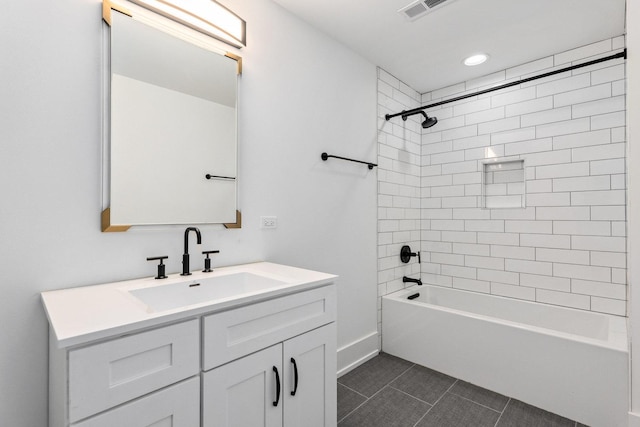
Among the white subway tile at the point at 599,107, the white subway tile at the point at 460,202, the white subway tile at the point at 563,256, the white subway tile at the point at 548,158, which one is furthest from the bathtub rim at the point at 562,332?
the white subway tile at the point at 599,107

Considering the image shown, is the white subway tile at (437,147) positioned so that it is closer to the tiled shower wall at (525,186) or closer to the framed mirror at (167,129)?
the tiled shower wall at (525,186)

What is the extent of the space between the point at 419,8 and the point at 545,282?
7.73 ft

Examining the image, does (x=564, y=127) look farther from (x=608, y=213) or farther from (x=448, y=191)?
(x=448, y=191)

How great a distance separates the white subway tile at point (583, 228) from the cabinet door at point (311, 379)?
86.1 inches

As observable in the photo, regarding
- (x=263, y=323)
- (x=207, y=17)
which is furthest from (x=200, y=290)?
(x=207, y=17)

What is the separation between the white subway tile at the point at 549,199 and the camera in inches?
96.2

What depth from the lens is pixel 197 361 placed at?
0.99 metres

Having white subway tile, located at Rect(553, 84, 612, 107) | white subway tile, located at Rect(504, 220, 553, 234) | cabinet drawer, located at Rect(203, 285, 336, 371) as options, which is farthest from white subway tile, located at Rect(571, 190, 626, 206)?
cabinet drawer, located at Rect(203, 285, 336, 371)

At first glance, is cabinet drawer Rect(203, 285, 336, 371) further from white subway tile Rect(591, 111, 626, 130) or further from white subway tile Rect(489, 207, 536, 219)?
white subway tile Rect(591, 111, 626, 130)

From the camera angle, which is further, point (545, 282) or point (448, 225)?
point (448, 225)

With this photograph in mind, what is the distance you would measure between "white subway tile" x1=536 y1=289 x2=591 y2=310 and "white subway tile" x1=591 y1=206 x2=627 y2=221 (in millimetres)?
623

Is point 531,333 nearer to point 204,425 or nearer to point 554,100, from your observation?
point 554,100

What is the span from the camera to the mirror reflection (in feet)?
4.40

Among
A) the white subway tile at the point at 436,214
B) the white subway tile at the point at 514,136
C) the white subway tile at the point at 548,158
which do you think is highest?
the white subway tile at the point at 514,136
